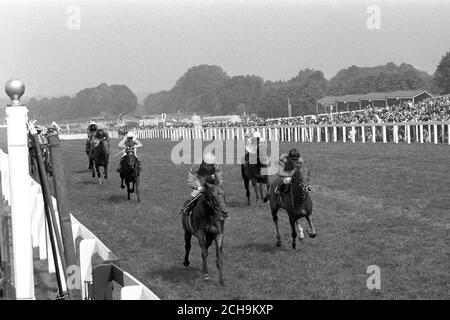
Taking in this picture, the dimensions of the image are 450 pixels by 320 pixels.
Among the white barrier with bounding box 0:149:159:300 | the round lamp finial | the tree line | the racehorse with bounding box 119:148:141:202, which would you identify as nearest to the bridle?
the white barrier with bounding box 0:149:159:300

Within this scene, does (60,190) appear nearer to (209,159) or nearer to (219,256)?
(219,256)

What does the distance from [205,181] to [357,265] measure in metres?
2.44

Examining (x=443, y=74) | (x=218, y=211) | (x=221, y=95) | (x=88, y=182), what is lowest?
(x=88, y=182)

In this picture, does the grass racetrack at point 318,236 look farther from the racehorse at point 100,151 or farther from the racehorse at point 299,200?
the racehorse at point 100,151

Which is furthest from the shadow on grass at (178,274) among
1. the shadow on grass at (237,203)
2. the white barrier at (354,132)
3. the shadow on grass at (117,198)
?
the white barrier at (354,132)

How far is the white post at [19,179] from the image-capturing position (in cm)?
404

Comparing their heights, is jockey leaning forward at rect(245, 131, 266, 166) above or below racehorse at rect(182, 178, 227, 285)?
above

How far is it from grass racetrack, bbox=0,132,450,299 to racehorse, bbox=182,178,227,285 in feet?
1.45

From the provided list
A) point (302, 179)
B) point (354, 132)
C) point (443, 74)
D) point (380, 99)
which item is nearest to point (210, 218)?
point (302, 179)

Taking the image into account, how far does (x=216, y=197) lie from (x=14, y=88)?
5.22 m

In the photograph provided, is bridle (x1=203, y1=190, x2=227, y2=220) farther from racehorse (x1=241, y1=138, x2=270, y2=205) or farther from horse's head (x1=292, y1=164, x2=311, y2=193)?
racehorse (x1=241, y1=138, x2=270, y2=205)

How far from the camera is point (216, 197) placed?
9070 mm

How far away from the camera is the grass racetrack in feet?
29.1
